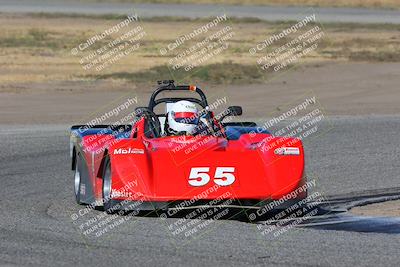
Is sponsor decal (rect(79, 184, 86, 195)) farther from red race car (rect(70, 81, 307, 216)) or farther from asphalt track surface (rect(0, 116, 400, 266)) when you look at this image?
asphalt track surface (rect(0, 116, 400, 266))

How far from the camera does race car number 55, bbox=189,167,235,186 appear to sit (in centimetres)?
1379

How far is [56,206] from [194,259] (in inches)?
184

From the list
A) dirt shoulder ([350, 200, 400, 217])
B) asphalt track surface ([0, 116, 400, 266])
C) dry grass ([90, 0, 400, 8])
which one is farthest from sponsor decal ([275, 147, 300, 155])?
dry grass ([90, 0, 400, 8])

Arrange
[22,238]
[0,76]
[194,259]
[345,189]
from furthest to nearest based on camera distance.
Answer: [0,76] → [345,189] → [22,238] → [194,259]

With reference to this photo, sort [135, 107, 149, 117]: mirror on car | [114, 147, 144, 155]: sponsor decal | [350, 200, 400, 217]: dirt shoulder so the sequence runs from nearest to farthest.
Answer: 1. [114, 147, 144, 155]: sponsor decal
2. [350, 200, 400, 217]: dirt shoulder
3. [135, 107, 149, 117]: mirror on car

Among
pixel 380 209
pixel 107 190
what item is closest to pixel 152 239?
pixel 107 190

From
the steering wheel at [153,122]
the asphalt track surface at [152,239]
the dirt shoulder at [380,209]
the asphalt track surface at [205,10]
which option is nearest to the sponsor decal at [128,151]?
the asphalt track surface at [152,239]

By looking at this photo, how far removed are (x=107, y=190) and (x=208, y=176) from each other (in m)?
1.33

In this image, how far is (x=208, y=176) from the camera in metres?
13.9

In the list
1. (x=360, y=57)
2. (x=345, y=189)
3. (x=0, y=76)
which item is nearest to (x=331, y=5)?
(x=360, y=57)

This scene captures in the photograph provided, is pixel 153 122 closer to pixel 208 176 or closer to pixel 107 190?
pixel 107 190

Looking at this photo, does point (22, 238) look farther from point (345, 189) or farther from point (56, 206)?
point (345, 189)

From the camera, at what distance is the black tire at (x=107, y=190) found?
13.9m

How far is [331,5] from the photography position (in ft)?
214
